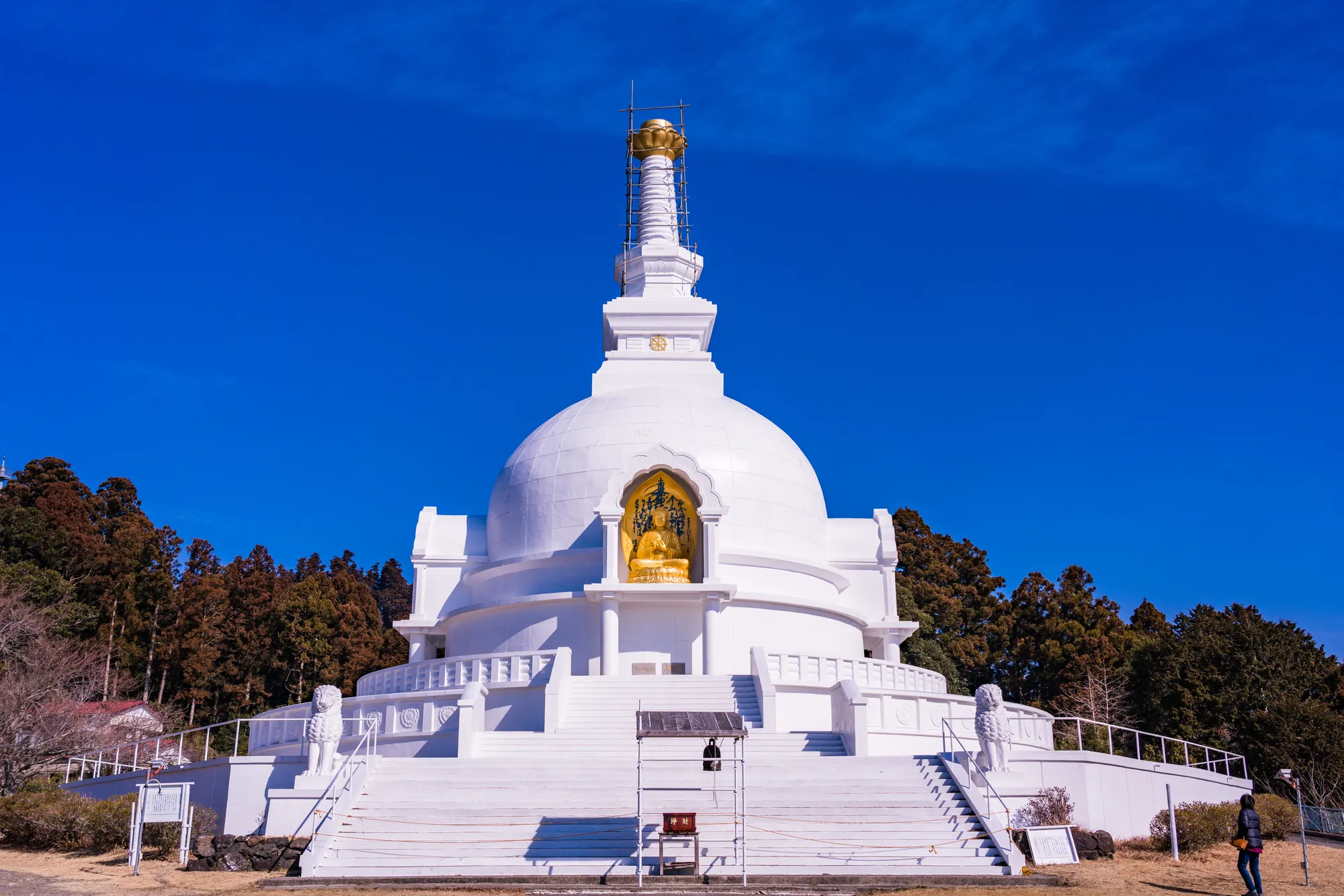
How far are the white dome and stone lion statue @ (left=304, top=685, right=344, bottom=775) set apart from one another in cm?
1120

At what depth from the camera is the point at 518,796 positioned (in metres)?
18.5

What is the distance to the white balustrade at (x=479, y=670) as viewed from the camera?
2603 cm

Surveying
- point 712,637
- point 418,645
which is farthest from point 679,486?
point 418,645

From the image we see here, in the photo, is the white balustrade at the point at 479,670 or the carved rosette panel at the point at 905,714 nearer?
the carved rosette panel at the point at 905,714

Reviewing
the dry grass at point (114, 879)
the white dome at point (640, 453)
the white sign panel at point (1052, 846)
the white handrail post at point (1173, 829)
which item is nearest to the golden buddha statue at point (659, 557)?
the white dome at point (640, 453)

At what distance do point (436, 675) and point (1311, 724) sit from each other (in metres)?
22.6

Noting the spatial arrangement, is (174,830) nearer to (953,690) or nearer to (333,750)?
(333,750)

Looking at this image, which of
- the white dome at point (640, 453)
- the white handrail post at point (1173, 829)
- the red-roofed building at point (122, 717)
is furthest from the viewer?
the red-roofed building at point (122, 717)

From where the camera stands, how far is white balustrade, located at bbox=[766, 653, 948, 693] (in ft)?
86.2

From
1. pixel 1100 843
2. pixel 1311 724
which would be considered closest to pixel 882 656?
pixel 1311 724

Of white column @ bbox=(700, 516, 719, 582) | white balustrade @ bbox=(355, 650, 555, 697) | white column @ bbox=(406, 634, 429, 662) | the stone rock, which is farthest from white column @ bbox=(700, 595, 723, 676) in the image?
the stone rock

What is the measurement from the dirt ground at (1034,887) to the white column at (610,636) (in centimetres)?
1192

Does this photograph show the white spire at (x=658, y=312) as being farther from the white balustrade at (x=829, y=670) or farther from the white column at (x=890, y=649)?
the white balustrade at (x=829, y=670)

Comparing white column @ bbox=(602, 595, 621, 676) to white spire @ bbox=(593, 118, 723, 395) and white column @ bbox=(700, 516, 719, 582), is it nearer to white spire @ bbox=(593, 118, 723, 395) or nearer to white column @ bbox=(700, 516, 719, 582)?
white column @ bbox=(700, 516, 719, 582)
